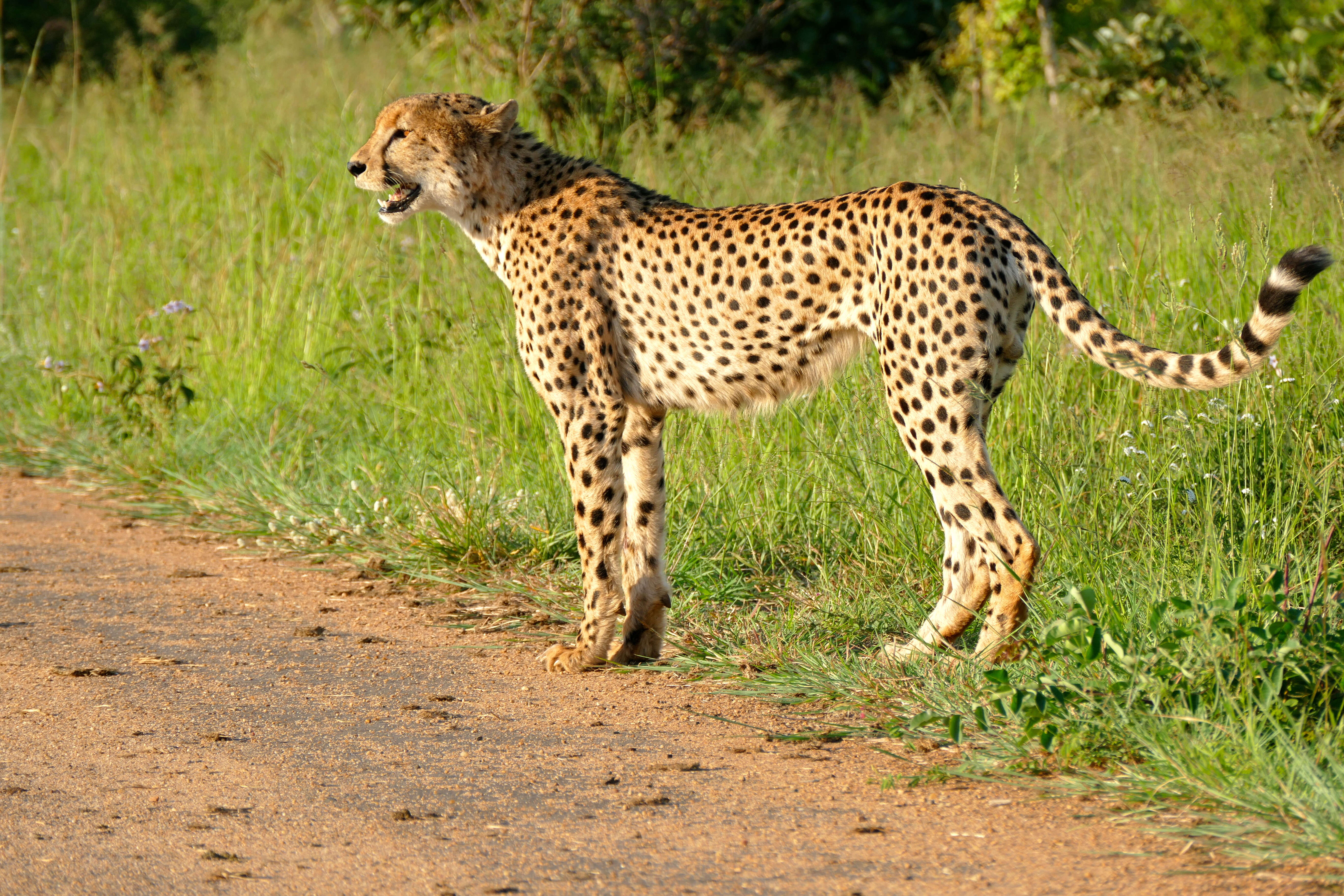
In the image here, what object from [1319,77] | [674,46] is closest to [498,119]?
[674,46]

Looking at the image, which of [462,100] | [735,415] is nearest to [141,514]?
[462,100]

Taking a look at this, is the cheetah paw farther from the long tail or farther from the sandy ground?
the long tail

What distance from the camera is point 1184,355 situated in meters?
3.49

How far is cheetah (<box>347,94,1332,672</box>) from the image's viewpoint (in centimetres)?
356

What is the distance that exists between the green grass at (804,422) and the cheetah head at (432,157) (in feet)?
3.14

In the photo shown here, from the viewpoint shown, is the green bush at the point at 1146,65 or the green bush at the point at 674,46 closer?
the green bush at the point at 1146,65

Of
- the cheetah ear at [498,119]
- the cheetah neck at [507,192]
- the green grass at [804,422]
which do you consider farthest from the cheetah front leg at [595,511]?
the cheetah ear at [498,119]

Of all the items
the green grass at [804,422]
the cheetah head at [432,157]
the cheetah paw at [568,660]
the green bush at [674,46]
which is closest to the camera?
the green grass at [804,422]

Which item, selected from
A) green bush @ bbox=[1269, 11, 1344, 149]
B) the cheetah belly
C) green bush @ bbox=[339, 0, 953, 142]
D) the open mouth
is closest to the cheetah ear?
the open mouth

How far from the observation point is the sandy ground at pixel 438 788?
259 cm

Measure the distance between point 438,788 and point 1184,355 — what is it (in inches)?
80.5

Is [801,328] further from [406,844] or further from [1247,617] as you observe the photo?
[406,844]

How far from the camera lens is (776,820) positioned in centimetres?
288

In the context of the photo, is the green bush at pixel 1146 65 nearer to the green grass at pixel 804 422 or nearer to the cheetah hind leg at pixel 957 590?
the green grass at pixel 804 422
